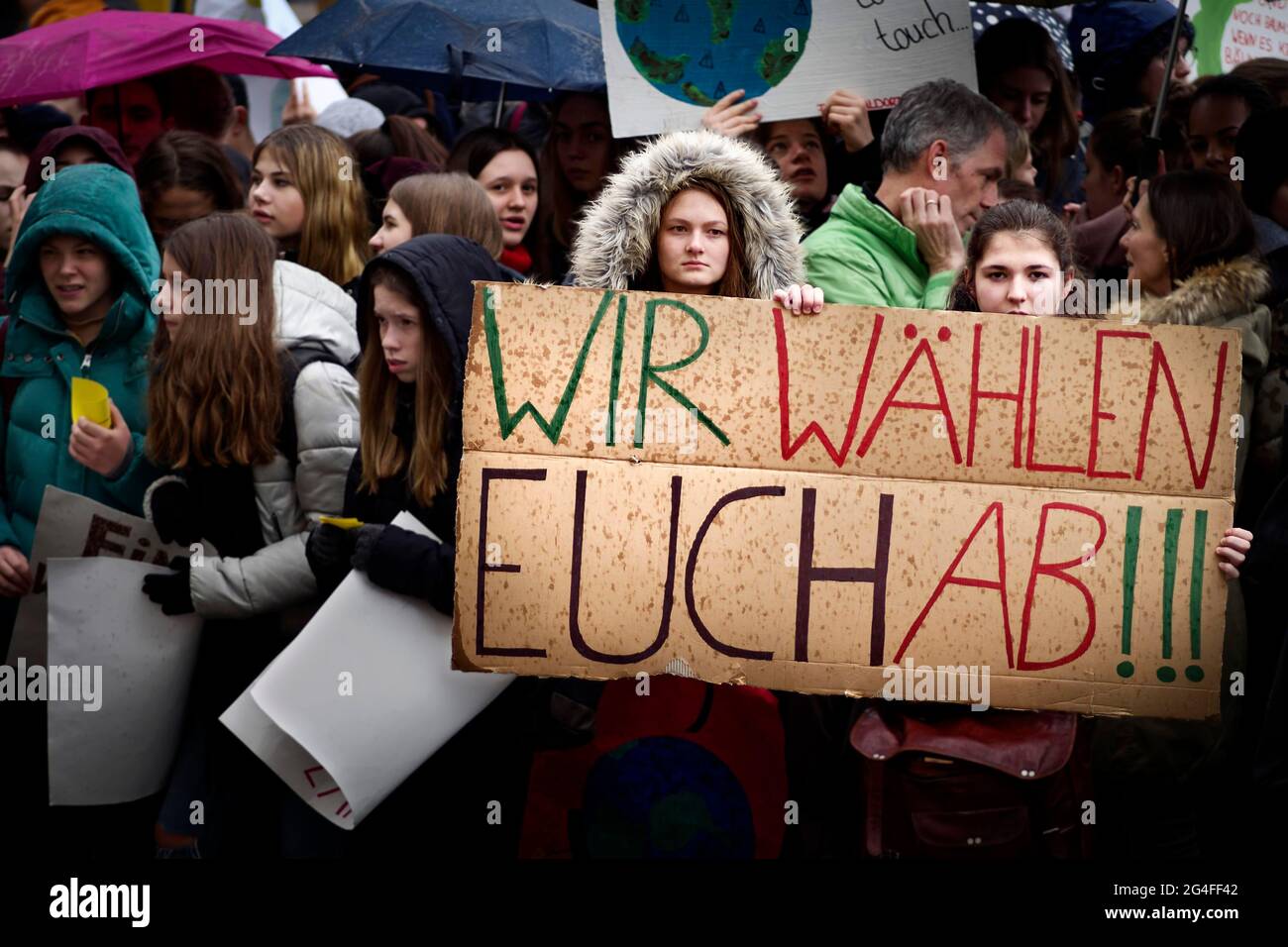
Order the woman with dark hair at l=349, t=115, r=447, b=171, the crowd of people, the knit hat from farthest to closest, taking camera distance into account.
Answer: the knit hat
the woman with dark hair at l=349, t=115, r=447, b=171
the crowd of people

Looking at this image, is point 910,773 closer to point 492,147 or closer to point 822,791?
point 822,791

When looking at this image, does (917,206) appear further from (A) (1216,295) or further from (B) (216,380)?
(B) (216,380)

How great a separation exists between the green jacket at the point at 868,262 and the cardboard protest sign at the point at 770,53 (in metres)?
0.70

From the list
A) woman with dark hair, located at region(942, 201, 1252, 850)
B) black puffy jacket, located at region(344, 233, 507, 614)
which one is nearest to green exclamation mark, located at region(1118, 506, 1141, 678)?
woman with dark hair, located at region(942, 201, 1252, 850)

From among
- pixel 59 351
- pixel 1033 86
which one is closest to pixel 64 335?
pixel 59 351

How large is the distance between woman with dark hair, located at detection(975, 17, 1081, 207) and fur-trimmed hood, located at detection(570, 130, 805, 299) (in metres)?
2.22

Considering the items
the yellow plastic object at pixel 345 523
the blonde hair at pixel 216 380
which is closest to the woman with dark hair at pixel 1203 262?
the yellow plastic object at pixel 345 523

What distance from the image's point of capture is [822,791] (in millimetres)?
4227

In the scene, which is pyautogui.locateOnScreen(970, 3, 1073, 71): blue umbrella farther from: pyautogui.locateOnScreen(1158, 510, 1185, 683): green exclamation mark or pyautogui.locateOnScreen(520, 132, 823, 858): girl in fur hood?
pyautogui.locateOnScreen(1158, 510, 1185, 683): green exclamation mark

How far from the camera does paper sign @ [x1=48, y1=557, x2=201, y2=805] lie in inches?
177

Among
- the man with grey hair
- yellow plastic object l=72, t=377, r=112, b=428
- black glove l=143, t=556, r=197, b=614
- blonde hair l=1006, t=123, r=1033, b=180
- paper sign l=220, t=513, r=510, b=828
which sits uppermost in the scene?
blonde hair l=1006, t=123, r=1033, b=180

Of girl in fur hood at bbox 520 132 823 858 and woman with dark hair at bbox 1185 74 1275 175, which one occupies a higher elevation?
woman with dark hair at bbox 1185 74 1275 175
